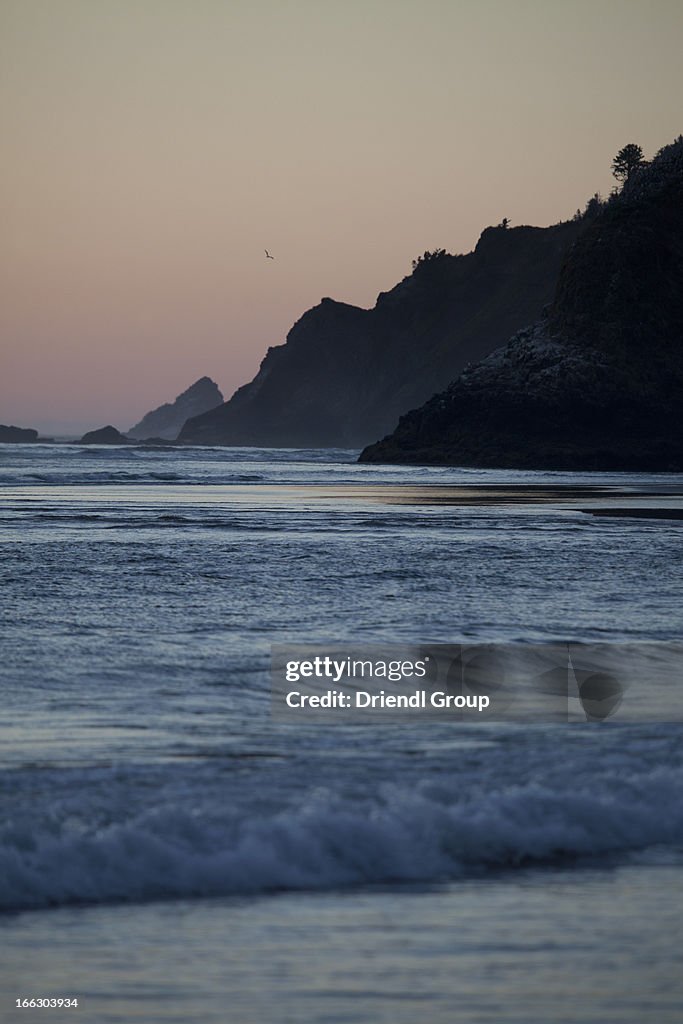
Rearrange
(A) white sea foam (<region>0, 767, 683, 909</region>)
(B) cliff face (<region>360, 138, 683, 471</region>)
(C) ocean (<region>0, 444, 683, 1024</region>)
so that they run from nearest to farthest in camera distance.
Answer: (C) ocean (<region>0, 444, 683, 1024</region>), (A) white sea foam (<region>0, 767, 683, 909</region>), (B) cliff face (<region>360, 138, 683, 471</region>)

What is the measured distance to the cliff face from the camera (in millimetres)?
84688

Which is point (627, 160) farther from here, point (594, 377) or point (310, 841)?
point (310, 841)

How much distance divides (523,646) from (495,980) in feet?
20.3

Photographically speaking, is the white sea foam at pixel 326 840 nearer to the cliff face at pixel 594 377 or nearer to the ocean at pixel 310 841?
the ocean at pixel 310 841

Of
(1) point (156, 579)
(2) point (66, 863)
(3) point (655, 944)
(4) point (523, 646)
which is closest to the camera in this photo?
(3) point (655, 944)

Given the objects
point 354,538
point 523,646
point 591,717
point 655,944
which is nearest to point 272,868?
point 655,944

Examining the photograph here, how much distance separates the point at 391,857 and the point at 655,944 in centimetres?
136

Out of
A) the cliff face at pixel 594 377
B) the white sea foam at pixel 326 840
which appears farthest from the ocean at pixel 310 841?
the cliff face at pixel 594 377

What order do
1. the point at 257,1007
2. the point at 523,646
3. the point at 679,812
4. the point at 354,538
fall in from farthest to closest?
the point at 354,538 < the point at 523,646 < the point at 679,812 < the point at 257,1007

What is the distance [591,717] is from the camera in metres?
8.05

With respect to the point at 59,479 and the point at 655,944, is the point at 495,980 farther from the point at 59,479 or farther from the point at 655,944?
the point at 59,479

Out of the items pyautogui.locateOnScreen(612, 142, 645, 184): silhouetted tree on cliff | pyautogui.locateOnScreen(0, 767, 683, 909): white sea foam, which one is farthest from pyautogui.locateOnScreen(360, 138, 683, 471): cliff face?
pyautogui.locateOnScreen(0, 767, 683, 909): white sea foam

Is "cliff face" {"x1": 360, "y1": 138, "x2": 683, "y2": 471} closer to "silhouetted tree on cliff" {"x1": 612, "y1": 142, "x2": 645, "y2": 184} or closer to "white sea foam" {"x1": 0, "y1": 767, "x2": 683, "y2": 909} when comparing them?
"silhouetted tree on cliff" {"x1": 612, "y1": 142, "x2": 645, "y2": 184}

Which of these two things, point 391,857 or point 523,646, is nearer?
point 391,857
